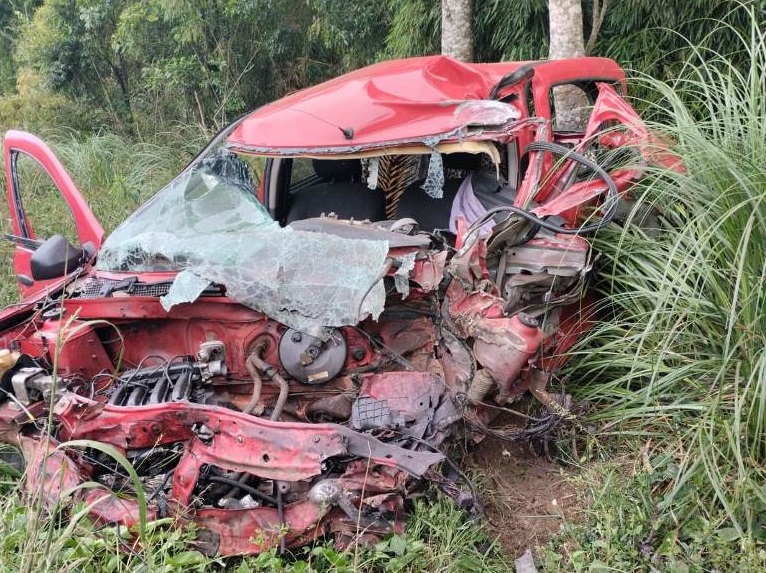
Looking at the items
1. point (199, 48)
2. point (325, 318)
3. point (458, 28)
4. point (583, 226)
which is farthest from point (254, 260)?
point (199, 48)

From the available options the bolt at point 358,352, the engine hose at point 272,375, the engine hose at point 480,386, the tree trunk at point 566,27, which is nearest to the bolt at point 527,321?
the engine hose at point 480,386

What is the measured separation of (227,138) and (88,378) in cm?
151

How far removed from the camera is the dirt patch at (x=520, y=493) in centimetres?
287

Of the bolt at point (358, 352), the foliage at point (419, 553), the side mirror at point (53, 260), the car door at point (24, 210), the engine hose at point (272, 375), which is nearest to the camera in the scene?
the foliage at point (419, 553)

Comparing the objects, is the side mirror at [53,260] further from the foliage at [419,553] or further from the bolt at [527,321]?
the bolt at [527,321]

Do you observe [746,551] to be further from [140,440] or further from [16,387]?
[16,387]

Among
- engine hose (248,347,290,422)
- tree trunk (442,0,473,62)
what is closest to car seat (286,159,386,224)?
engine hose (248,347,290,422)

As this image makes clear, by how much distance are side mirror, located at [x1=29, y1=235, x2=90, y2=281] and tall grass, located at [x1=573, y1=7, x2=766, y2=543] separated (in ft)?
9.12

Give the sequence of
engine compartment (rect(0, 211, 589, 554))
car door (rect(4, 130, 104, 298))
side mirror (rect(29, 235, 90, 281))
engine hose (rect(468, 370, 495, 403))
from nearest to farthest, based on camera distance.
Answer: engine compartment (rect(0, 211, 589, 554)) < engine hose (rect(468, 370, 495, 403)) < side mirror (rect(29, 235, 90, 281)) < car door (rect(4, 130, 104, 298))

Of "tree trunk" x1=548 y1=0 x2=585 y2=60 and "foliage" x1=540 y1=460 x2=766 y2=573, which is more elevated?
"tree trunk" x1=548 y1=0 x2=585 y2=60

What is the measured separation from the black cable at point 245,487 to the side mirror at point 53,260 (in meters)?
1.68

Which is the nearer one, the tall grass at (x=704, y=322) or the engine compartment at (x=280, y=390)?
the tall grass at (x=704, y=322)

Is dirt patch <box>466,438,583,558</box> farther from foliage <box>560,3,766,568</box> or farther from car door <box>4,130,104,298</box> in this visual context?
car door <box>4,130,104,298</box>

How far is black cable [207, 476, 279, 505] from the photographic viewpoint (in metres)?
2.77
